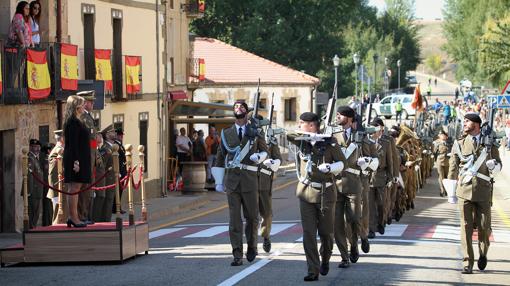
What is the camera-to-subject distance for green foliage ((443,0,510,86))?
58.4 meters

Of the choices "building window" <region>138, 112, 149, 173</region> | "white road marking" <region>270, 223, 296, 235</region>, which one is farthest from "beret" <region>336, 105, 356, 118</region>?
"building window" <region>138, 112, 149, 173</region>

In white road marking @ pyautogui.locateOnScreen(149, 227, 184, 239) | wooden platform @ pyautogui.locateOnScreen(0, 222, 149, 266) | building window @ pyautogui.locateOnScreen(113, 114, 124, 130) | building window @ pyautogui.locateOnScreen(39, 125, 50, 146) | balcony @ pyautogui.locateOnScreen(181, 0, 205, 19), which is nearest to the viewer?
wooden platform @ pyautogui.locateOnScreen(0, 222, 149, 266)

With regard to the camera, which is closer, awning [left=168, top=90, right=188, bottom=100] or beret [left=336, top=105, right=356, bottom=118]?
beret [left=336, top=105, right=356, bottom=118]

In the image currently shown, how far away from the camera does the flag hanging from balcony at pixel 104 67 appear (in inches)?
1284

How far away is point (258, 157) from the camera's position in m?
17.3

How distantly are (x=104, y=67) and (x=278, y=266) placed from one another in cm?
1729

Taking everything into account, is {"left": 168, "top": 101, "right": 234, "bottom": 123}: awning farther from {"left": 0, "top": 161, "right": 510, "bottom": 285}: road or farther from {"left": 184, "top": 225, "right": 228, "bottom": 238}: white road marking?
{"left": 0, "top": 161, "right": 510, "bottom": 285}: road

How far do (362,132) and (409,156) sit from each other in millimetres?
11385

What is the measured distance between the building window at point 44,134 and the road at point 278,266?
5192 millimetres

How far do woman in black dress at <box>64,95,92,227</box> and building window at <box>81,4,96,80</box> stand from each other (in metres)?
15.3

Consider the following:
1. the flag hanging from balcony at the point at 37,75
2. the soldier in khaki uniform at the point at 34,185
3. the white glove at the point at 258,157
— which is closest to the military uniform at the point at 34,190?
the soldier in khaki uniform at the point at 34,185

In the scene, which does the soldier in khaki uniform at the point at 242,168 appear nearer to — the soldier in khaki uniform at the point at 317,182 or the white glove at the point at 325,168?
the soldier in khaki uniform at the point at 317,182

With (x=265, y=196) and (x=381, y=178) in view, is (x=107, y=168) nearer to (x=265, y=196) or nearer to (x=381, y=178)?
(x=381, y=178)

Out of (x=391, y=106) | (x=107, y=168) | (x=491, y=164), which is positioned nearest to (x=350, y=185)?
(x=491, y=164)
